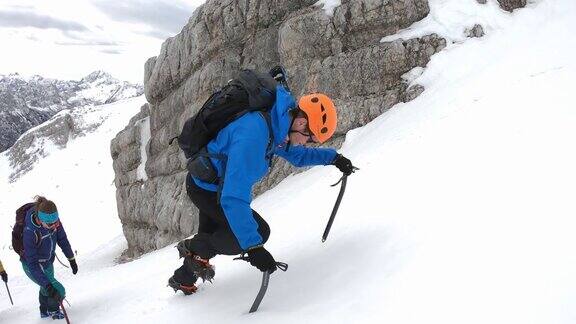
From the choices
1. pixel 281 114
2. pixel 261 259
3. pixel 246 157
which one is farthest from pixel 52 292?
pixel 281 114

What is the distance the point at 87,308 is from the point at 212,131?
551 cm

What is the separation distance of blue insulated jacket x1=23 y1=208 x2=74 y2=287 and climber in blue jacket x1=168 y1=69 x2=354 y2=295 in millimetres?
3628

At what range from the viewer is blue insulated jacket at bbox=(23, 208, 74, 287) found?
7.96m

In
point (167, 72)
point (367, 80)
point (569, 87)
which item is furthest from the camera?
point (167, 72)

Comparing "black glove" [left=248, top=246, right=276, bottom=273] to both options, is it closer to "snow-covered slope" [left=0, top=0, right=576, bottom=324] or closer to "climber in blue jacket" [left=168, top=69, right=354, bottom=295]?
"climber in blue jacket" [left=168, top=69, right=354, bottom=295]

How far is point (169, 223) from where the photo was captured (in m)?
22.1

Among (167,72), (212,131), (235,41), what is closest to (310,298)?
(212,131)

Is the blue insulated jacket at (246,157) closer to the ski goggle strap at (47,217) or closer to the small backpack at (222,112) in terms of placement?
the small backpack at (222,112)

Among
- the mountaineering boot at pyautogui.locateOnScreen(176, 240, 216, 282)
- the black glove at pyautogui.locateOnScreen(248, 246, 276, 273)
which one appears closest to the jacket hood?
the black glove at pyautogui.locateOnScreen(248, 246, 276, 273)

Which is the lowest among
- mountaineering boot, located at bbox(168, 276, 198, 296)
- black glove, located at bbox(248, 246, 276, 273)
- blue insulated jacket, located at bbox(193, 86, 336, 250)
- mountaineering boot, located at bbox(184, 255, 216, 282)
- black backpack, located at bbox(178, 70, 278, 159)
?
mountaineering boot, located at bbox(168, 276, 198, 296)

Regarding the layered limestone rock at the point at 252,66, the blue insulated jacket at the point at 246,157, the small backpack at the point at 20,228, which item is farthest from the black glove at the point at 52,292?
the layered limestone rock at the point at 252,66

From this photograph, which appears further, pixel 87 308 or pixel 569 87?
pixel 87 308

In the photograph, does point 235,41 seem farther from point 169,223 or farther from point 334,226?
point 334,226

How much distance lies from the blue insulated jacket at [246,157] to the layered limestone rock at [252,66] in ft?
33.9
